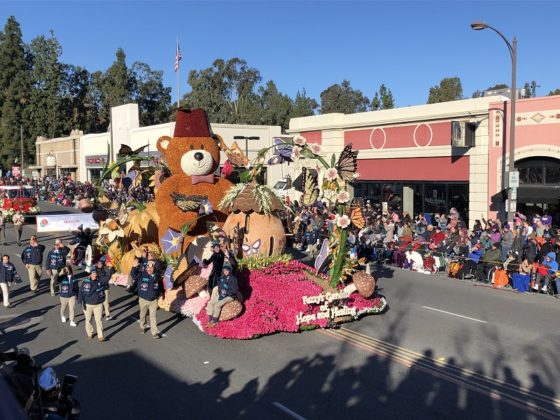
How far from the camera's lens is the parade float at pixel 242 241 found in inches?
430

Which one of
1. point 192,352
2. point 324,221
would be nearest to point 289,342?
point 192,352

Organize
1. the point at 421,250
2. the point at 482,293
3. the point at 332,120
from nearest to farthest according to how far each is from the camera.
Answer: the point at 482,293
the point at 421,250
the point at 332,120

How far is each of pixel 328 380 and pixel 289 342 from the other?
6.41 feet

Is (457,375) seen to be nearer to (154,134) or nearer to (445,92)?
(154,134)

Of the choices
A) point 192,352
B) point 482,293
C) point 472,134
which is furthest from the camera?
point 472,134

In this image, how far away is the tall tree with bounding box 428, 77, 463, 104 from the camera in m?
64.6

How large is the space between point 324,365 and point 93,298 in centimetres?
477

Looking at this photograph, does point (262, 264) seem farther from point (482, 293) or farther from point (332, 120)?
point (332, 120)

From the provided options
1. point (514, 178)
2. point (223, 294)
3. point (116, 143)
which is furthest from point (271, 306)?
point (116, 143)

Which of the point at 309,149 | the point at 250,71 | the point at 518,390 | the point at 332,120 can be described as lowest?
the point at 518,390

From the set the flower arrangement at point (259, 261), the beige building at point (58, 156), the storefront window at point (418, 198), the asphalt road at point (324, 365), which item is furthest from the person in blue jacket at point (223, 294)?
the beige building at point (58, 156)

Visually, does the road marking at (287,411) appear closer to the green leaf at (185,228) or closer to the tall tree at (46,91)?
the green leaf at (185,228)

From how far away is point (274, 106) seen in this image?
7019cm

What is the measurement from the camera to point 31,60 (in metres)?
68.4
